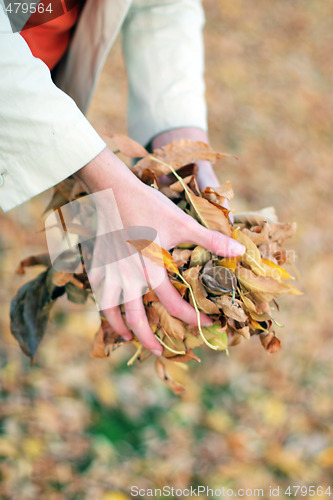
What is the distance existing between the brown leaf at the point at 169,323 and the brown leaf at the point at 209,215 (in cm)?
16

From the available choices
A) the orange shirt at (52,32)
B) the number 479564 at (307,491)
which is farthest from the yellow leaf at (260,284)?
the number 479564 at (307,491)

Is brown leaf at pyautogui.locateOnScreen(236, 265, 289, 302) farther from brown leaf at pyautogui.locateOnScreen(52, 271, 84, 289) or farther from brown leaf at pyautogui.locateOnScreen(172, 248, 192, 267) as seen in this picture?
brown leaf at pyautogui.locateOnScreen(52, 271, 84, 289)

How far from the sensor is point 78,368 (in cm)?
151

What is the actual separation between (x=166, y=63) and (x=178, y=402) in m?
1.14

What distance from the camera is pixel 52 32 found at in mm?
840

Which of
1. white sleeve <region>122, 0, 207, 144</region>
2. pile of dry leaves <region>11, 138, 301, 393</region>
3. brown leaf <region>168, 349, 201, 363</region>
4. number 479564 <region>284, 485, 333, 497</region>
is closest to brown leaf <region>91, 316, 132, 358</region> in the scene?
pile of dry leaves <region>11, 138, 301, 393</region>

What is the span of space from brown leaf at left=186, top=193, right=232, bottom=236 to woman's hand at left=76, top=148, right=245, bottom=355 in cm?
3

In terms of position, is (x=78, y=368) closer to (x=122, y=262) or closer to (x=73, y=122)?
(x=122, y=262)

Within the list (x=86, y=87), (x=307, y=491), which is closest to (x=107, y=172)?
(x=86, y=87)

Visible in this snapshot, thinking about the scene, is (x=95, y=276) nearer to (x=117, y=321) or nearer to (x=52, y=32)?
(x=117, y=321)

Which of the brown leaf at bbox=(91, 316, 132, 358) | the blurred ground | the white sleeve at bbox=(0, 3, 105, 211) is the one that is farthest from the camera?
the blurred ground

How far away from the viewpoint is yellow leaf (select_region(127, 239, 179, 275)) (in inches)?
25.9

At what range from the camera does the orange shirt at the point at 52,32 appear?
0.77 meters

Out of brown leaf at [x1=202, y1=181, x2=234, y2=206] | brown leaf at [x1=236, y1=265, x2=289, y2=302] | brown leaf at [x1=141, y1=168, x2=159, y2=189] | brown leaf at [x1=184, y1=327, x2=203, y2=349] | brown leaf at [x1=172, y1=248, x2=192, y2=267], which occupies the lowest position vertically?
brown leaf at [x1=184, y1=327, x2=203, y2=349]
